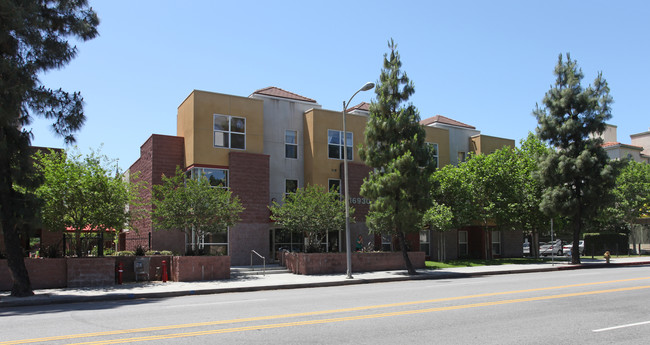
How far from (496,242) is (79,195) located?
30819 millimetres

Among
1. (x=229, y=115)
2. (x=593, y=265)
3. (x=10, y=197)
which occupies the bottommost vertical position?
(x=593, y=265)

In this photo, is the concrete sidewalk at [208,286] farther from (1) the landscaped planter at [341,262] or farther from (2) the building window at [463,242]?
(2) the building window at [463,242]

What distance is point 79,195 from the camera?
1945cm

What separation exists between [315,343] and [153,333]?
3017mm

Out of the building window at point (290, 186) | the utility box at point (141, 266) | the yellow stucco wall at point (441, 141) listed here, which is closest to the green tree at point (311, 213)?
the building window at point (290, 186)

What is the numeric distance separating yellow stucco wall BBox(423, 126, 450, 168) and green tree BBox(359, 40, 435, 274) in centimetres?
1240

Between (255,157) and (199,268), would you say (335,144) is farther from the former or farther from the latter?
(199,268)

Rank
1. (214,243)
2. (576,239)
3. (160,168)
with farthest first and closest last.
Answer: (576,239)
(160,168)
(214,243)

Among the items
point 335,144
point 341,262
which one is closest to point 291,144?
point 335,144

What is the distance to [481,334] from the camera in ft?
27.7

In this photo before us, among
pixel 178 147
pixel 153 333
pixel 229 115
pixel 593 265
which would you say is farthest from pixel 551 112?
pixel 153 333

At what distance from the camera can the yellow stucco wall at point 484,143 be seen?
3831cm

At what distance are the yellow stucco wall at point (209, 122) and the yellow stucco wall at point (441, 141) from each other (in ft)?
43.8

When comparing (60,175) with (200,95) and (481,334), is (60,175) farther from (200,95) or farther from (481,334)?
(481,334)
